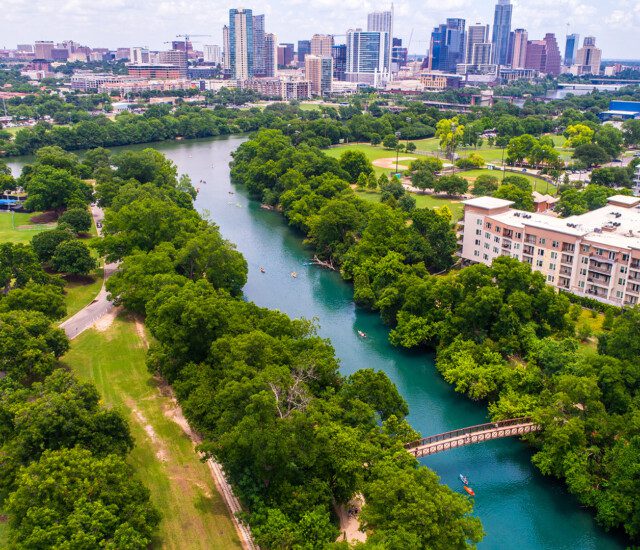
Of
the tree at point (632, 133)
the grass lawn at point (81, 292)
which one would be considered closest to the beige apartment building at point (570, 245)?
the grass lawn at point (81, 292)

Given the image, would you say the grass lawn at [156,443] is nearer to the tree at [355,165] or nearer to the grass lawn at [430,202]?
the grass lawn at [430,202]

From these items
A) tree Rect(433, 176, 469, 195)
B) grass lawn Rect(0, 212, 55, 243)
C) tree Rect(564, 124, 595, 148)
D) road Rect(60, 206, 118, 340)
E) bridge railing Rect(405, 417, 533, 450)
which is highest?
tree Rect(564, 124, 595, 148)

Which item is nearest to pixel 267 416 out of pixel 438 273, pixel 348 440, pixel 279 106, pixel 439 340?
pixel 348 440

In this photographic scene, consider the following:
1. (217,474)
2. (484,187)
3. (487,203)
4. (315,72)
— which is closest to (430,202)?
(484,187)

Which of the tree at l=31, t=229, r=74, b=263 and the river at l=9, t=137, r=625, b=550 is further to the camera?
the tree at l=31, t=229, r=74, b=263

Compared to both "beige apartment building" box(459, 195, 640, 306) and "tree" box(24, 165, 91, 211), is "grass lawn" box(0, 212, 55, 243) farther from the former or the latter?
"beige apartment building" box(459, 195, 640, 306)

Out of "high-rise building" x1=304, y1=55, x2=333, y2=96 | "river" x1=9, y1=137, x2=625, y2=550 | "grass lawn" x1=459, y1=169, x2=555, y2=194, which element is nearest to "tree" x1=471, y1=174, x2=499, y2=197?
"grass lawn" x1=459, y1=169, x2=555, y2=194
